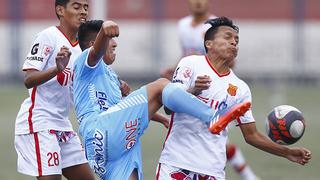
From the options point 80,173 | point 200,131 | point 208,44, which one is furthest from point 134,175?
point 208,44

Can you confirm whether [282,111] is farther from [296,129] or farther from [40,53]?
[40,53]

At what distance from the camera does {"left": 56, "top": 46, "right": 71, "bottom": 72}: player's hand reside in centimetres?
767

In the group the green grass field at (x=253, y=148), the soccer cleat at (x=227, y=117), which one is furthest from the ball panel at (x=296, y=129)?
the green grass field at (x=253, y=148)

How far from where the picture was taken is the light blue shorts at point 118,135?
24.8 feet

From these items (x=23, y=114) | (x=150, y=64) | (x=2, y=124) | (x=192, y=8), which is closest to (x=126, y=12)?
(x=150, y=64)

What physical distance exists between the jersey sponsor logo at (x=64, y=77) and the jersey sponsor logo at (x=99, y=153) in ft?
3.19

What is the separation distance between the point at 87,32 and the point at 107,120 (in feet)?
3.18

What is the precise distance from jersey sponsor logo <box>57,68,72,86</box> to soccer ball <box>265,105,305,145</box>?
1786 millimetres

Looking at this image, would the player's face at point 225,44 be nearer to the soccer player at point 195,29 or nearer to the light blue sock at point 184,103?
the light blue sock at point 184,103

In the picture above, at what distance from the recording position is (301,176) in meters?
11.8

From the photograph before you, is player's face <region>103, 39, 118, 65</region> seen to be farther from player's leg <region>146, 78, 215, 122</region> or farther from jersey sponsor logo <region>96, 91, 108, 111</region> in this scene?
player's leg <region>146, 78, 215, 122</region>

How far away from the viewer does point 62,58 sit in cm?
768

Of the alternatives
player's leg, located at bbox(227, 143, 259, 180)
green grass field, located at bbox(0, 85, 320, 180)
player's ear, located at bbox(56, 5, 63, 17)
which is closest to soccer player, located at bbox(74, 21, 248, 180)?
player's ear, located at bbox(56, 5, 63, 17)

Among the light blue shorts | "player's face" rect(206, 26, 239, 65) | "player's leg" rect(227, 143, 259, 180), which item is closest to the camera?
the light blue shorts
